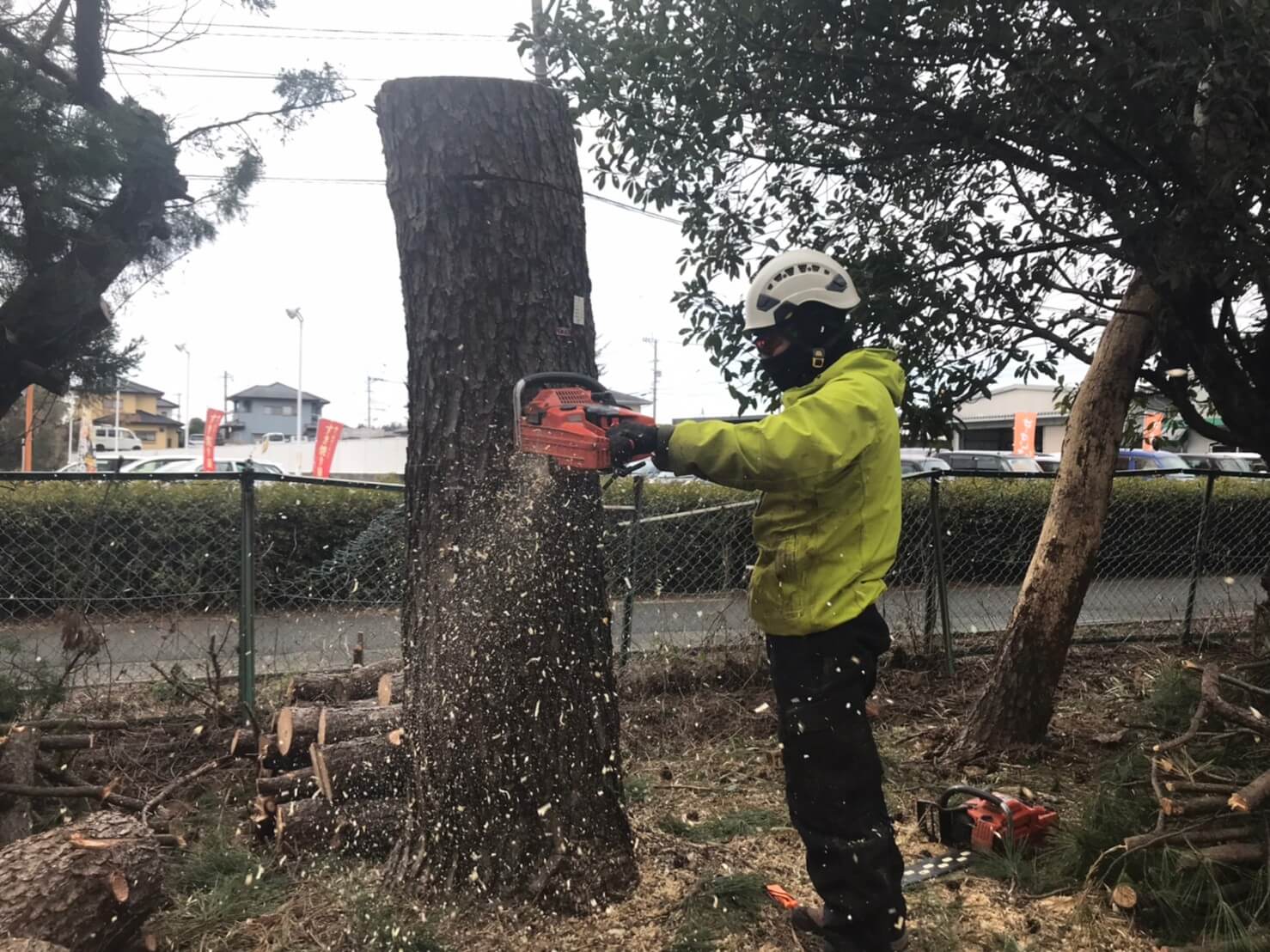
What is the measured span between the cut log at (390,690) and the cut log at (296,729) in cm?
28

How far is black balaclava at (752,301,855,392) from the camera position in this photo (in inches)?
92.4

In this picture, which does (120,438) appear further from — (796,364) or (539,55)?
(796,364)

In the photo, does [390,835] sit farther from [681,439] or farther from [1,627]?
[1,627]

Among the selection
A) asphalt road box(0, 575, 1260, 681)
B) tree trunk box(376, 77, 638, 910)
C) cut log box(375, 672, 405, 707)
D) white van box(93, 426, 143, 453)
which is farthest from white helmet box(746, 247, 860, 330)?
white van box(93, 426, 143, 453)

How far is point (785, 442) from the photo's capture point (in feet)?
6.55

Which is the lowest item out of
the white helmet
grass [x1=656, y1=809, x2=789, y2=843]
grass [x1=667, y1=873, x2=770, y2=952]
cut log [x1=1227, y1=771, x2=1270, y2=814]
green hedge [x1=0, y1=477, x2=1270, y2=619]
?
grass [x1=656, y1=809, x2=789, y2=843]

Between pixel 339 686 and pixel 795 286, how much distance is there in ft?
9.04

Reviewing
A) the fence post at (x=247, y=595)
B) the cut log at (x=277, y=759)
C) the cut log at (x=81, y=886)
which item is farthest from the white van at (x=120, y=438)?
the cut log at (x=81, y=886)

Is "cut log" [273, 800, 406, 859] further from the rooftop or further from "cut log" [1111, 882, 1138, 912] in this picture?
the rooftop

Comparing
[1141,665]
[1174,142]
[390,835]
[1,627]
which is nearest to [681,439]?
[390,835]

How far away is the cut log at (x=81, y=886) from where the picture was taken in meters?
2.17

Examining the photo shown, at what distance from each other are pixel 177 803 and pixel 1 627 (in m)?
Result: 1.85

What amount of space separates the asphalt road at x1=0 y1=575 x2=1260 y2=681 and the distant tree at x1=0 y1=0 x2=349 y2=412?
2636 millimetres

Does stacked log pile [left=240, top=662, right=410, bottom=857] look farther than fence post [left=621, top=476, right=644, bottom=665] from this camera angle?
No
